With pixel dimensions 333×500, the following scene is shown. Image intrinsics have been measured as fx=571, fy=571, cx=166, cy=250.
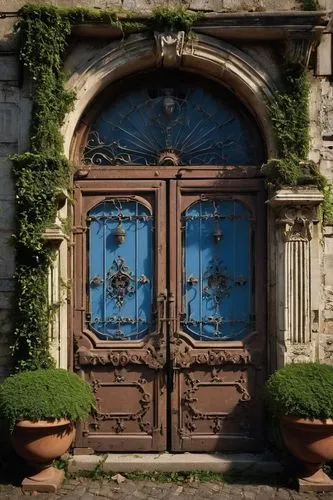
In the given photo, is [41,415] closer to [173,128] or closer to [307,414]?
[307,414]

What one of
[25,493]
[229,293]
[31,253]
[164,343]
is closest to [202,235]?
[229,293]

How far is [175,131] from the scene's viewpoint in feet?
18.4

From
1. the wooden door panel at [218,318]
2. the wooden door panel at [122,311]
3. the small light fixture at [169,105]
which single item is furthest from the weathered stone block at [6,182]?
the small light fixture at [169,105]

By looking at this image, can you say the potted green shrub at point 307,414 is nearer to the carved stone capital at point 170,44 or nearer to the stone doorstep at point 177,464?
the stone doorstep at point 177,464

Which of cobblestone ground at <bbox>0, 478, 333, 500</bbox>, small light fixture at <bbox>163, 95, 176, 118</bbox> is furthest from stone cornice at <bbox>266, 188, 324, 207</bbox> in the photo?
cobblestone ground at <bbox>0, 478, 333, 500</bbox>

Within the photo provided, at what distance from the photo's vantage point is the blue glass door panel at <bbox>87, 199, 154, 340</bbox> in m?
5.41

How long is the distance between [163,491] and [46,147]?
124 inches

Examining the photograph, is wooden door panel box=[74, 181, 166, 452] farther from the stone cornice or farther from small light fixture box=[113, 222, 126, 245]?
the stone cornice

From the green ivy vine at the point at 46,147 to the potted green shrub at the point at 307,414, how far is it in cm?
171

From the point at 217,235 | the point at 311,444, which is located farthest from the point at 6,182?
the point at 311,444

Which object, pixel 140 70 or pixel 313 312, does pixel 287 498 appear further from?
pixel 140 70

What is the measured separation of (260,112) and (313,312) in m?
1.92

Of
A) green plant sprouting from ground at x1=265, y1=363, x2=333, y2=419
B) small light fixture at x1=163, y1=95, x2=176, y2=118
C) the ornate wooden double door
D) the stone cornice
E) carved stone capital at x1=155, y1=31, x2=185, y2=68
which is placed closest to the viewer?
green plant sprouting from ground at x1=265, y1=363, x2=333, y2=419

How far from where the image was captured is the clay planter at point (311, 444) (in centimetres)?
451
